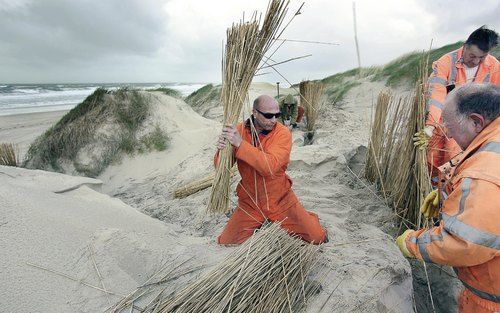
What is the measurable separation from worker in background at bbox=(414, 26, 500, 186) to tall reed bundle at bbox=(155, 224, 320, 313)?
1.21m

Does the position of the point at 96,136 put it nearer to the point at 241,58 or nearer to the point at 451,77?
the point at 241,58

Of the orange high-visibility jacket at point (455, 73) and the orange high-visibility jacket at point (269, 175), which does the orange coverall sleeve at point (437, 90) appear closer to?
the orange high-visibility jacket at point (455, 73)

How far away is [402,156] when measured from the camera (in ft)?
9.45

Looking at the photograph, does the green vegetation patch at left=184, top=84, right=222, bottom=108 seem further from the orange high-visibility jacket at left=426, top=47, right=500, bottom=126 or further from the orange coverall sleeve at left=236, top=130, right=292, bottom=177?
the orange coverall sleeve at left=236, top=130, right=292, bottom=177

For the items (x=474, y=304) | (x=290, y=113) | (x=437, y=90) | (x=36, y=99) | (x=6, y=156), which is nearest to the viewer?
(x=474, y=304)

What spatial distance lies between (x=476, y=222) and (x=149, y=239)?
191cm

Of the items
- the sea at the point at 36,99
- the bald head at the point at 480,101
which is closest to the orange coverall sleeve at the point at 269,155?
the bald head at the point at 480,101

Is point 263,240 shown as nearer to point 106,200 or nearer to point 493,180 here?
point 493,180

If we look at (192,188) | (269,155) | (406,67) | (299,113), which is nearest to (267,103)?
(269,155)

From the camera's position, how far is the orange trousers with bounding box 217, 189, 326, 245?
2600 mm

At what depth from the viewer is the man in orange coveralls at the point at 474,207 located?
1215 mm

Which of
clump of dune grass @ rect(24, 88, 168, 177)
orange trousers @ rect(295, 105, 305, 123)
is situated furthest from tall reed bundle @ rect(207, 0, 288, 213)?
orange trousers @ rect(295, 105, 305, 123)

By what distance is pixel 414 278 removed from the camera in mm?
2629

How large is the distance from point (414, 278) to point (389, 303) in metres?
0.87
